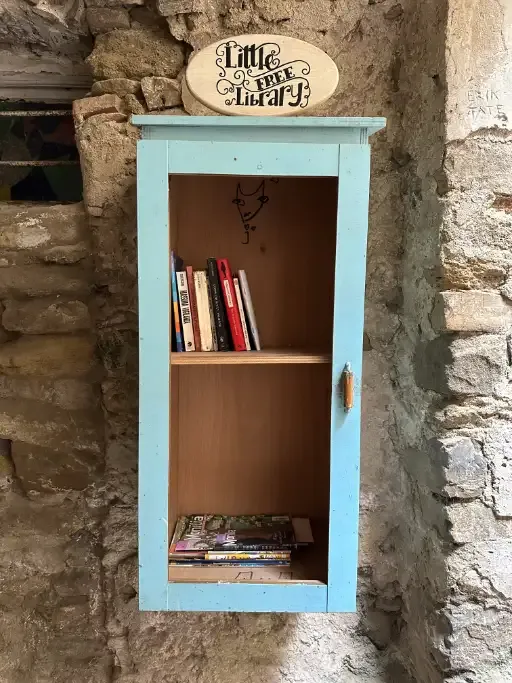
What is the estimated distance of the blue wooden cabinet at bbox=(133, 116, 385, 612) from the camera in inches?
43.4

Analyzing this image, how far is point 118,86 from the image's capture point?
138cm

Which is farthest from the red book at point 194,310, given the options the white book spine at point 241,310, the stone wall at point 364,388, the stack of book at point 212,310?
the stone wall at point 364,388

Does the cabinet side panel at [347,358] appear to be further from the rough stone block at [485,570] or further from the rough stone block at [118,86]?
the rough stone block at [118,86]

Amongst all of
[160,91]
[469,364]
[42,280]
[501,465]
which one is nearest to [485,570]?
[501,465]

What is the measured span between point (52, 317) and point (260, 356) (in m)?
0.60

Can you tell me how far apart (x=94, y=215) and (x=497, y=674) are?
1458mm

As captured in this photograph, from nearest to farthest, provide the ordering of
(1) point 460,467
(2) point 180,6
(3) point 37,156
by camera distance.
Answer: (1) point 460,467, (2) point 180,6, (3) point 37,156

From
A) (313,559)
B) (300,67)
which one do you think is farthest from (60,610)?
(300,67)

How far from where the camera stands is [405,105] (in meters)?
1.37

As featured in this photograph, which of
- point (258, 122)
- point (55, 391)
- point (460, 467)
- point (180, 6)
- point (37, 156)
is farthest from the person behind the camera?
point (37, 156)

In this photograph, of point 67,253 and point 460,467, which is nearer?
point 460,467

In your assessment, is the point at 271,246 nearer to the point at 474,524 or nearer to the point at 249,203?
the point at 249,203

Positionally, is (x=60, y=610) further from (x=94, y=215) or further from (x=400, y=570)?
(x=94, y=215)

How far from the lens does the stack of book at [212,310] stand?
1.23 meters
